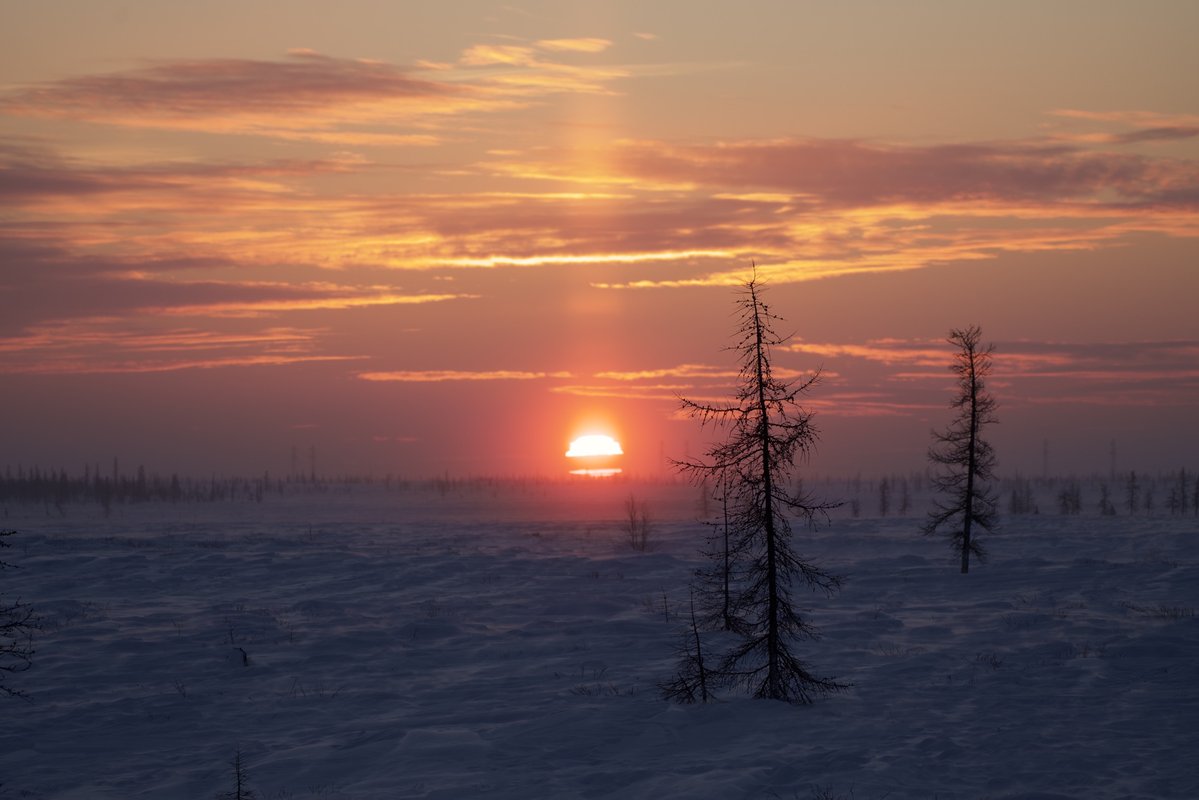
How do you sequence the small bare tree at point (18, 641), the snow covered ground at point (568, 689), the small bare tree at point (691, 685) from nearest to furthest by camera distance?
the snow covered ground at point (568, 689) → the small bare tree at point (691, 685) → the small bare tree at point (18, 641)

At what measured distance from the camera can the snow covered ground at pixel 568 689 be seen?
17406 mm

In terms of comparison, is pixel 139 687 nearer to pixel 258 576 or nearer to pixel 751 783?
pixel 751 783

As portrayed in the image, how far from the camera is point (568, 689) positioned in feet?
78.6

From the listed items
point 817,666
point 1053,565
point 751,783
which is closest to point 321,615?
point 817,666

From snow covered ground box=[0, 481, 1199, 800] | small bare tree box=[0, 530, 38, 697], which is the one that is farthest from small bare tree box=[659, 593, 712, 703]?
small bare tree box=[0, 530, 38, 697]

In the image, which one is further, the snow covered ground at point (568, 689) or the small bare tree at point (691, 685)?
the small bare tree at point (691, 685)

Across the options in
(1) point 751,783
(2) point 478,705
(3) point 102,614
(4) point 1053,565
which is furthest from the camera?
(4) point 1053,565

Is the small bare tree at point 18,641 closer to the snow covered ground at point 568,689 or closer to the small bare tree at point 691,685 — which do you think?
the snow covered ground at point 568,689

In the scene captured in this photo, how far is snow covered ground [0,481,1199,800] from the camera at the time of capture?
17.4 m

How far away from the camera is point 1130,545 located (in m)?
50.6

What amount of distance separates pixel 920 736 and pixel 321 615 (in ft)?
72.0

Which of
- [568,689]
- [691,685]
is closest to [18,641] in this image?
[568,689]

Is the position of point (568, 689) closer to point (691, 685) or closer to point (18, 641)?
point (691, 685)

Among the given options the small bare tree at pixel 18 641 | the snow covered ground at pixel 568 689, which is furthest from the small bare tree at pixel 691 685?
the small bare tree at pixel 18 641
